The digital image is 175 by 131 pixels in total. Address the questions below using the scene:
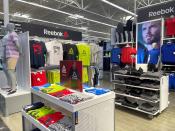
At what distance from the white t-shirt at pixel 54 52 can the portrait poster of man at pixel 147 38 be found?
335 cm

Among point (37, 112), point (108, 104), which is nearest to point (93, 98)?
point (108, 104)

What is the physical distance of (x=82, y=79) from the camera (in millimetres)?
1791

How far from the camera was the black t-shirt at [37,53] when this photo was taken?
472 cm

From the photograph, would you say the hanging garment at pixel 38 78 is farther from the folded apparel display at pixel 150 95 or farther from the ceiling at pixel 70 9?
the ceiling at pixel 70 9

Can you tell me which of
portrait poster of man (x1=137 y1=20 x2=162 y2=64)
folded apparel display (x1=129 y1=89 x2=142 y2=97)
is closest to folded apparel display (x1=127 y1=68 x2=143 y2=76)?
folded apparel display (x1=129 y1=89 x2=142 y2=97)

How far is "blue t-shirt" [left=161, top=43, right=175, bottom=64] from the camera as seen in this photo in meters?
5.70

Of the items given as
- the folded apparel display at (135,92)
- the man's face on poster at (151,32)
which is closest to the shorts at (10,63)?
the folded apparel display at (135,92)

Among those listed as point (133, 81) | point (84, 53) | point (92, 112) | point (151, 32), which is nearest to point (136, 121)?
point (133, 81)

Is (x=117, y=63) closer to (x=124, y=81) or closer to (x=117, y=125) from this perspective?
(x=124, y=81)

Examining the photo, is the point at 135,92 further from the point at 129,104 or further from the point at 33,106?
the point at 33,106

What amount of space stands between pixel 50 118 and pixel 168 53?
5.20 m

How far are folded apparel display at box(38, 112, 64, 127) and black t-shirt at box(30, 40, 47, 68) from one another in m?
3.09

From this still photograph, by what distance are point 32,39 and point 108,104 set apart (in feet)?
12.6

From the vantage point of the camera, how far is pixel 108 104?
181cm
